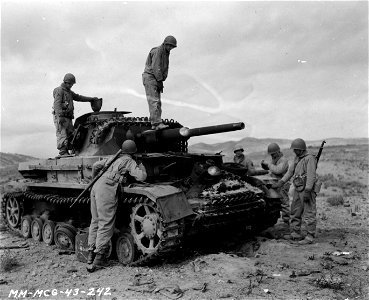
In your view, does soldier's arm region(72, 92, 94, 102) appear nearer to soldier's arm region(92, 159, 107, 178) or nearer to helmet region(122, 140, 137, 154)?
soldier's arm region(92, 159, 107, 178)

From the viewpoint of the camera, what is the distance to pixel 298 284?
18.1 feet

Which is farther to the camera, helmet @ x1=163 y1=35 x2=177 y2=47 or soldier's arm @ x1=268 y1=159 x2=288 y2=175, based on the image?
soldier's arm @ x1=268 y1=159 x2=288 y2=175

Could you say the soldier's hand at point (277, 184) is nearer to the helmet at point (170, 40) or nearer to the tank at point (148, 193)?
the tank at point (148, 193)

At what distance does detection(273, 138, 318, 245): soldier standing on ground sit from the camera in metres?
7.73

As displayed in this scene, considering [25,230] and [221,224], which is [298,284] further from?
[25,230]

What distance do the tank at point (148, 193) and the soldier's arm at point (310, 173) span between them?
911 millimetres

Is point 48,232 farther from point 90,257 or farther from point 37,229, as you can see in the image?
point 90,257

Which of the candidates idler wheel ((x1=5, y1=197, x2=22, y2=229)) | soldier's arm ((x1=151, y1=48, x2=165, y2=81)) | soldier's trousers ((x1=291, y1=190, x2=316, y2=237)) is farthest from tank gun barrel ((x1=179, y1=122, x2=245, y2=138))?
idler wheel ((x1=5, y1=197, x2=22, y2=229))

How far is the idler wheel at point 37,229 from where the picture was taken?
936cm

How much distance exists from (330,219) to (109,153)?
6.13 meters

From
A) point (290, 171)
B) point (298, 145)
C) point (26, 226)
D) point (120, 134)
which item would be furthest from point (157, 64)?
point (26, 226)

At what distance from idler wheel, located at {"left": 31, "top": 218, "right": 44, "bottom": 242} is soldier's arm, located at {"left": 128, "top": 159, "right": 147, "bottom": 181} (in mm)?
3705

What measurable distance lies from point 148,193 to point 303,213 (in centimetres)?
335

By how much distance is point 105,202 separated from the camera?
6727 mm
